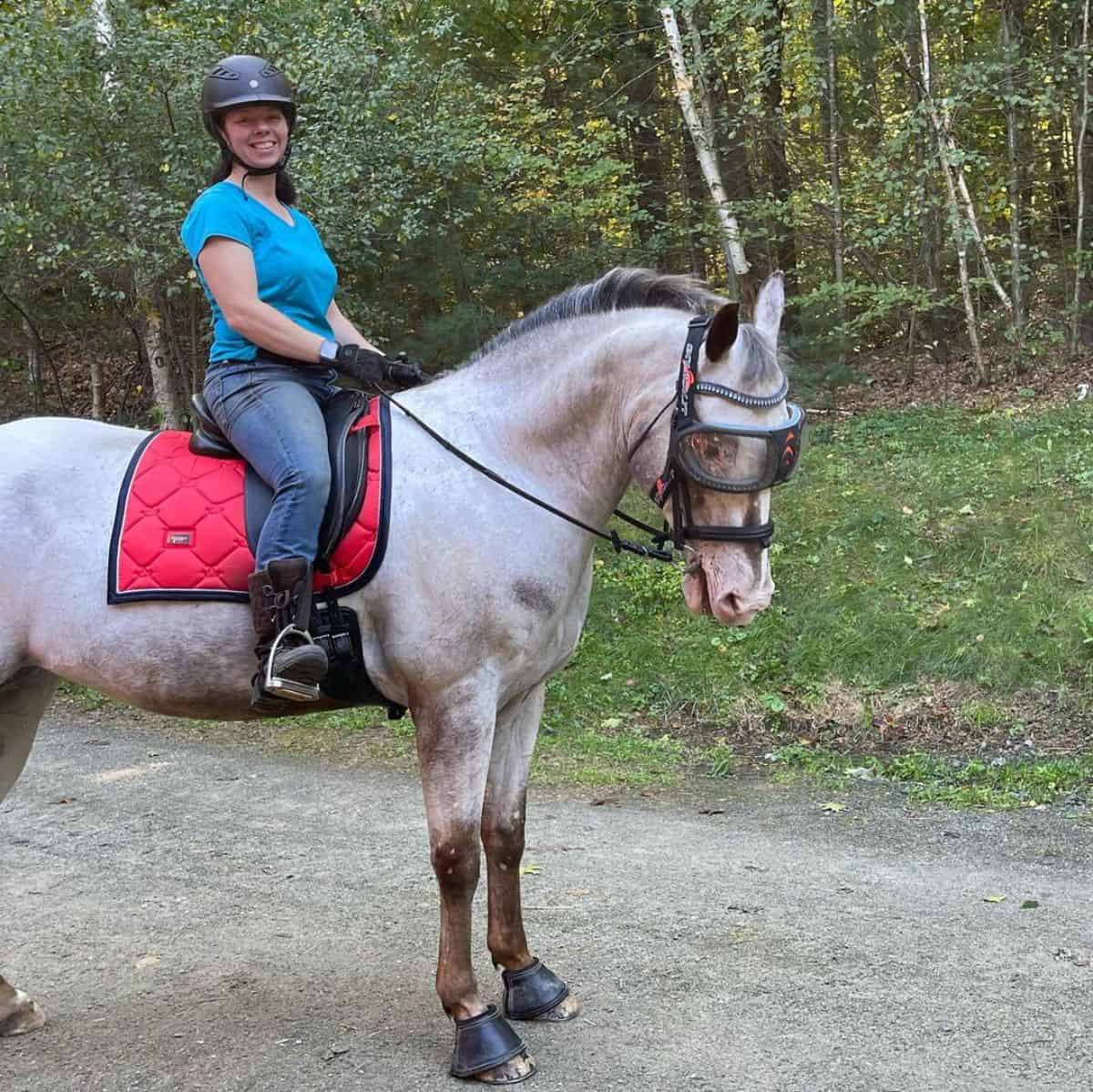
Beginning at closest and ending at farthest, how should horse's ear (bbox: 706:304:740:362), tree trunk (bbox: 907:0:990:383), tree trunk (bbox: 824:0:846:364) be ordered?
horse's ear (bbox: 706:304:740:362)
tree trunk (bbox: 907:0:990:383)
tree trunk (bbox: 824:0:846:364)

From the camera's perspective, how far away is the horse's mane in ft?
11.2

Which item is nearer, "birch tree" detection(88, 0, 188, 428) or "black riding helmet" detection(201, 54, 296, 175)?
"black riding helmet" detection(201, 54, 296, 175)

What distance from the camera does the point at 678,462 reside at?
3191 millimetres

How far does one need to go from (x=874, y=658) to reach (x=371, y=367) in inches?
194

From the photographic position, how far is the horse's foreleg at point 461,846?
10.9ft

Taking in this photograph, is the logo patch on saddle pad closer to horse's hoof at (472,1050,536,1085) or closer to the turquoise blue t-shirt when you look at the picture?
the turquoise blue t-shirt

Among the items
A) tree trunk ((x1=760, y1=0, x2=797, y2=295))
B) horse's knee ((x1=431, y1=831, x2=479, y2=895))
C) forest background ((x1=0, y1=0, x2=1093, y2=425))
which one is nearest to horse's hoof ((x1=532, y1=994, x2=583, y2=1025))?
horse's knee ((x1=431, y1=831, x2=479, y2=895))

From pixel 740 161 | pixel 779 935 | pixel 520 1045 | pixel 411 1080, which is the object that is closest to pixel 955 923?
pixel 779 935

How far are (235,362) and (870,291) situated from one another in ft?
39.1

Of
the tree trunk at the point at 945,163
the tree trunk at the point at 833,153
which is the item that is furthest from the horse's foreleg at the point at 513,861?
the tree trunk at the point at 833,153

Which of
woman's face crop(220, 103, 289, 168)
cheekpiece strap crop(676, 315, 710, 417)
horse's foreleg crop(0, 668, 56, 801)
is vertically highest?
woman's face crop(220, 103, 289, 168)

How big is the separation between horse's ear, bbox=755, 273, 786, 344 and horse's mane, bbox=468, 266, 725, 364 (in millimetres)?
126

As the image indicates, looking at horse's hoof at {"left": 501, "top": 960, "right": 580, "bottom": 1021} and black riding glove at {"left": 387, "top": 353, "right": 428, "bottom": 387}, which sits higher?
black riding glove at {"left": 387, "top": 353, "right": 428, "bottom": 387}

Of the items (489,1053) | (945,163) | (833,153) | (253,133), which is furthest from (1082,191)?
(489,1053)
